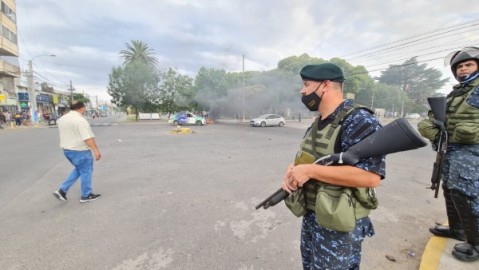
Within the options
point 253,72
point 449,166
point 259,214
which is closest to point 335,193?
point 449,166

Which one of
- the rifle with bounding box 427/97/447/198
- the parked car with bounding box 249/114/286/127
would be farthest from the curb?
the parked car with bounding box 249/114/286/127

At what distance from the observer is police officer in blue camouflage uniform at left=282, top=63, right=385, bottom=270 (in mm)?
1200

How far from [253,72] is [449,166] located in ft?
147

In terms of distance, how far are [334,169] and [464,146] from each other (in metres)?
1.51

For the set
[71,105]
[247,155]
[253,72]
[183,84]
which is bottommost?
[247,155]

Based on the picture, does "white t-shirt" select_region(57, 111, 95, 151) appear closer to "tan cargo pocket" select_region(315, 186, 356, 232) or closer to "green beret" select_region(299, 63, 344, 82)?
"green beret" select_region(299, 63, 344, 82)

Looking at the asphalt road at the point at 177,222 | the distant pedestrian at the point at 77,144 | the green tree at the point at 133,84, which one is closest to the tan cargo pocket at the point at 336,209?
the asphalt road at the point at 177,222

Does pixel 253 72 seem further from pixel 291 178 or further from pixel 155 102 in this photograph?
pixel 291 178

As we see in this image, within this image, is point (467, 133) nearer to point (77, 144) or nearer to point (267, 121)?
point (77, 144)

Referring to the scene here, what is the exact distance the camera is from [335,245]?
4.38 ft

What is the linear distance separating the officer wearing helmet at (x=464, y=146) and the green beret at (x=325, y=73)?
1.26 metres

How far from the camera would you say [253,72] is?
149 ft

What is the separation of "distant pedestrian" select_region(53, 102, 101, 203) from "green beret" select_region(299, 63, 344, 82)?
→ 3.41 m

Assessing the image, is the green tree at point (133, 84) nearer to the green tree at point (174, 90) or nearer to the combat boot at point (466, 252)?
the green tree at point (174, 90)
